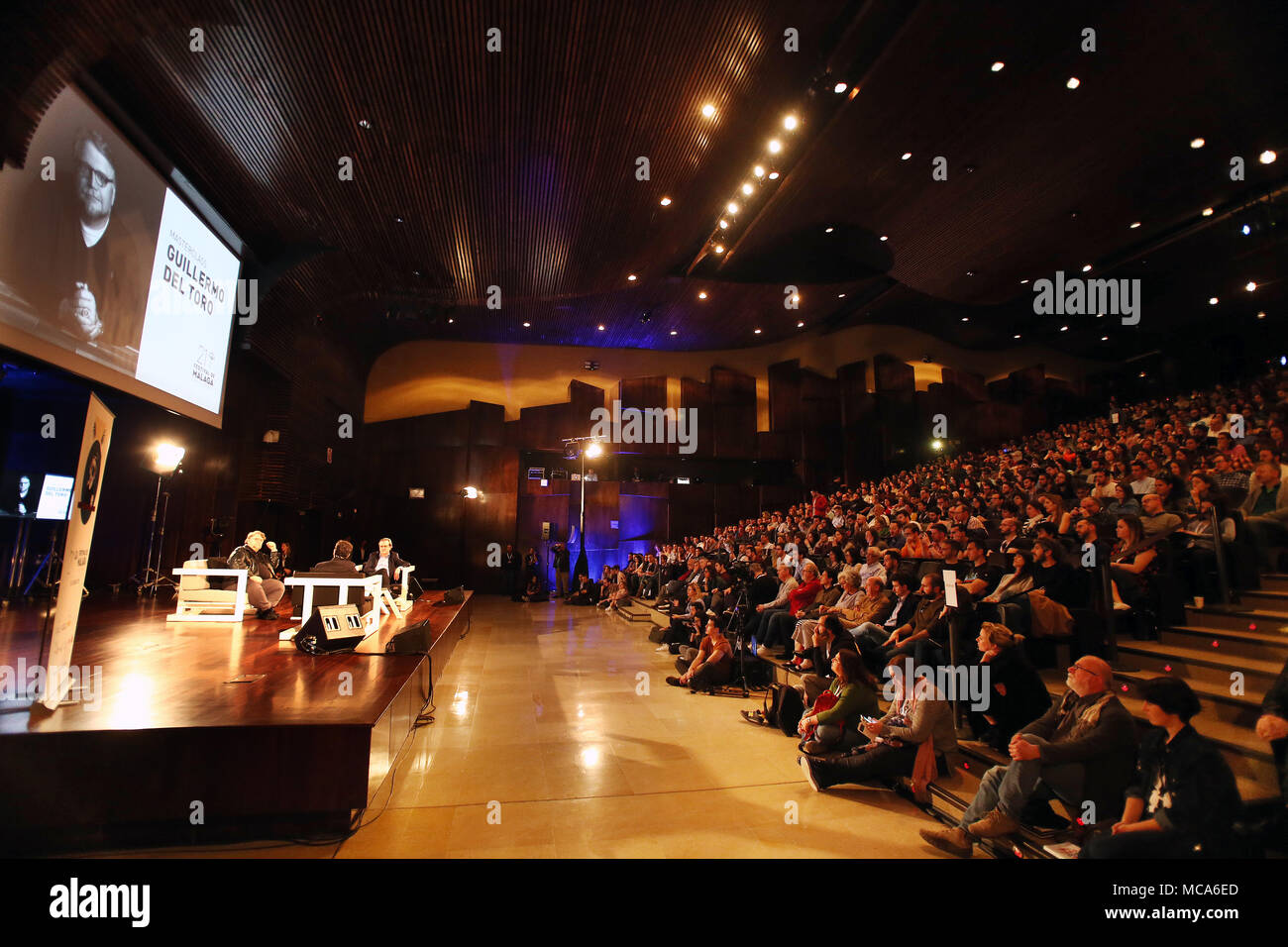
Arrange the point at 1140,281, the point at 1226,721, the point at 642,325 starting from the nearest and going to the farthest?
the point at 1226,721 < the point at 1140,281 < the point at 642,325

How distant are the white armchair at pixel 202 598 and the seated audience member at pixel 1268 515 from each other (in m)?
9.08

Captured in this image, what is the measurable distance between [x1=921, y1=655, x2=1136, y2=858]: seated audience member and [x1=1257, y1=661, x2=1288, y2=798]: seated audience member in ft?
1.30

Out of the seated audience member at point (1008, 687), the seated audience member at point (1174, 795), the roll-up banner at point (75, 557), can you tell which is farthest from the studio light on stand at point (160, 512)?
the seated audience member at point (1174, 795)

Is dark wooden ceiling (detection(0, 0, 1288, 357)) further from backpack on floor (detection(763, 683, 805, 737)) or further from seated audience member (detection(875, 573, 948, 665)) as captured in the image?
backpack on floor (detection(763, 683, 805, 737))

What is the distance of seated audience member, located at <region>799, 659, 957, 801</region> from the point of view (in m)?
3.16

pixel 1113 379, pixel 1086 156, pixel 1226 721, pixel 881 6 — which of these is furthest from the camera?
pixel 1113 379

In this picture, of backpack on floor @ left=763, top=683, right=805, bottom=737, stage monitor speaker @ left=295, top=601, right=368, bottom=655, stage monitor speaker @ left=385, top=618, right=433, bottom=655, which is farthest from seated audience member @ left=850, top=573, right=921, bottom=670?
stage monitor speaker @ left=295, top=601, right=368, bottom=655

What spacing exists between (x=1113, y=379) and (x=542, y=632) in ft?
54.6
